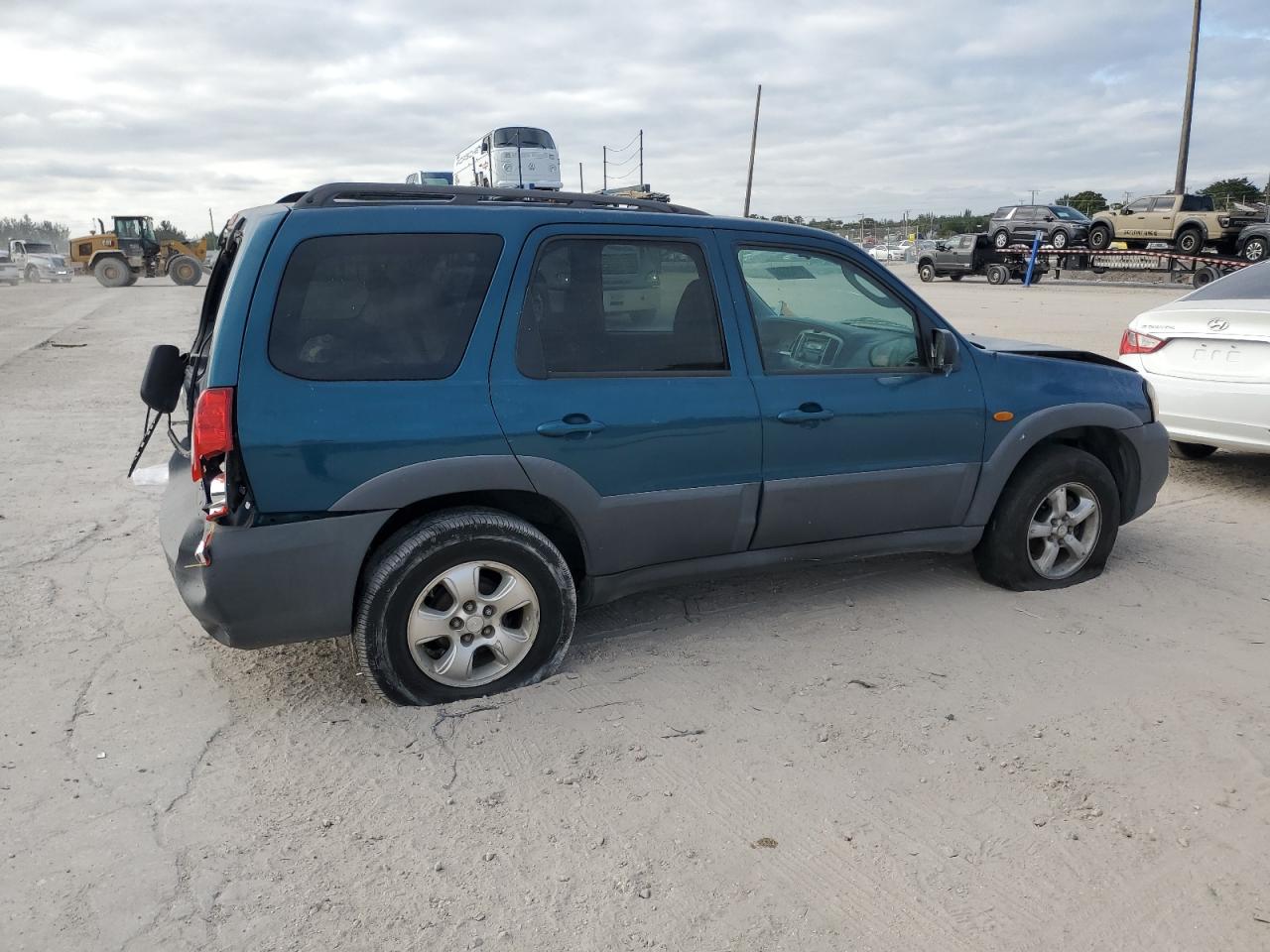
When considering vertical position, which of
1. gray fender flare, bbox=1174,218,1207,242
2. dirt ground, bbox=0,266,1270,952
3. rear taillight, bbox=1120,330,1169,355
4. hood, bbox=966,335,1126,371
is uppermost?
gray fender flare, bbox=1174,218,1207,242

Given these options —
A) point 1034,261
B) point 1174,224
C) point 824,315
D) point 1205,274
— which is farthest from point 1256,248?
point 824,315

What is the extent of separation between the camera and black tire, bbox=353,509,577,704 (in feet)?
11.2

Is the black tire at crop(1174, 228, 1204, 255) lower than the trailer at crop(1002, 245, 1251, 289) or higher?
higher

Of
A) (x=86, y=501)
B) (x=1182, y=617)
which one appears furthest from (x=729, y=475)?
(x=86, y=501)

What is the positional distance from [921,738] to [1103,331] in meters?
14.9

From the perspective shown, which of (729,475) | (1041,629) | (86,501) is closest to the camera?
(729,475)

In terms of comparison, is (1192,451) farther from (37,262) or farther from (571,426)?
(37,262)

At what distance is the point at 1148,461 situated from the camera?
4.85 meters

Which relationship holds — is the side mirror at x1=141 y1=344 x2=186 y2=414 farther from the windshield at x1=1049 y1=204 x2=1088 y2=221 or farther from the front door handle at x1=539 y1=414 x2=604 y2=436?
the windshield at x1=1049 y1=204 x2=1088 y2=221

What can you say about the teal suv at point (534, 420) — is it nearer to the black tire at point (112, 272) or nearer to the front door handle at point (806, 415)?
the front door handle at point (806, 415)

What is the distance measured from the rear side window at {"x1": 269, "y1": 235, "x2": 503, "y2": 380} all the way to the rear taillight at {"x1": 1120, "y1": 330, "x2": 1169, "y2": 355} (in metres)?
4.99

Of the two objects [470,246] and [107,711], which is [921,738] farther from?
[107,711]

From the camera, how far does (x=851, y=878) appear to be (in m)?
2.63

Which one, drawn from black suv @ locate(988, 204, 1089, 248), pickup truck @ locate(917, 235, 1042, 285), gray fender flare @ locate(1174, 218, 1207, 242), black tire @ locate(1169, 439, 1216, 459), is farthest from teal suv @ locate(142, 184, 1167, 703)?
black suv @ locate(988, 204, 1089, 248)
